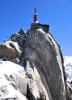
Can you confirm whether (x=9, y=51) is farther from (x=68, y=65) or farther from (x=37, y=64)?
(x=68, y=65)

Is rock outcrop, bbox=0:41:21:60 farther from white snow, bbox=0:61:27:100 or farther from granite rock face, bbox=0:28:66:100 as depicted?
white snow, bbox=0:61:27:100

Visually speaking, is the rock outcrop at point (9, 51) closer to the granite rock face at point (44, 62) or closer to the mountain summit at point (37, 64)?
the mountain summit at point (37, 64)

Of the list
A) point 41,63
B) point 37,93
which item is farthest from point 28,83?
point 41,63

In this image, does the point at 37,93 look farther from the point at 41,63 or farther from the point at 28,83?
the point at 41,63

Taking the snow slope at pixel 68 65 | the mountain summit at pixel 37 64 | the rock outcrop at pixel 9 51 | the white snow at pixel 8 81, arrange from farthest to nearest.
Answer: the snow slope at pixel 68 65, the rock outcrop at pixel 9 51, the mountain summit at pixel 37 64, the white snow at pixel 8 81

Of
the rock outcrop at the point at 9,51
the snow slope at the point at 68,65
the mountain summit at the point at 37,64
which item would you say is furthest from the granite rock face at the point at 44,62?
the snow slope at the point at 68,65

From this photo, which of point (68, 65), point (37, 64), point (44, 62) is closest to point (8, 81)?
point (37, 64)

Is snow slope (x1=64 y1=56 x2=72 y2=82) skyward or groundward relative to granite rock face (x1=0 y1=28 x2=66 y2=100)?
skyward

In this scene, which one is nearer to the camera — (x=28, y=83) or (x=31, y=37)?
(x=28, y=83)

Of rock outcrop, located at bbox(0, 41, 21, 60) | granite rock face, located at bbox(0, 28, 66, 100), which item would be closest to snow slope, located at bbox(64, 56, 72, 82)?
rock outcrop, located at bbox(0, 41, 21, 60)

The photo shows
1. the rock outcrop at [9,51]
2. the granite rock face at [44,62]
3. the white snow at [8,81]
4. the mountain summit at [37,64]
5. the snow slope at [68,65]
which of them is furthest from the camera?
the snow slope at [68,65]

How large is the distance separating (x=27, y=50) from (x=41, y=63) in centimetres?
249

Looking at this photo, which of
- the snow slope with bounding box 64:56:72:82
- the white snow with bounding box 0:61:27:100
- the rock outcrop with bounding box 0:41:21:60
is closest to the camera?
the white snow with bounding box 0:61:27:100

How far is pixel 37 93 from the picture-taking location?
98.7ft
